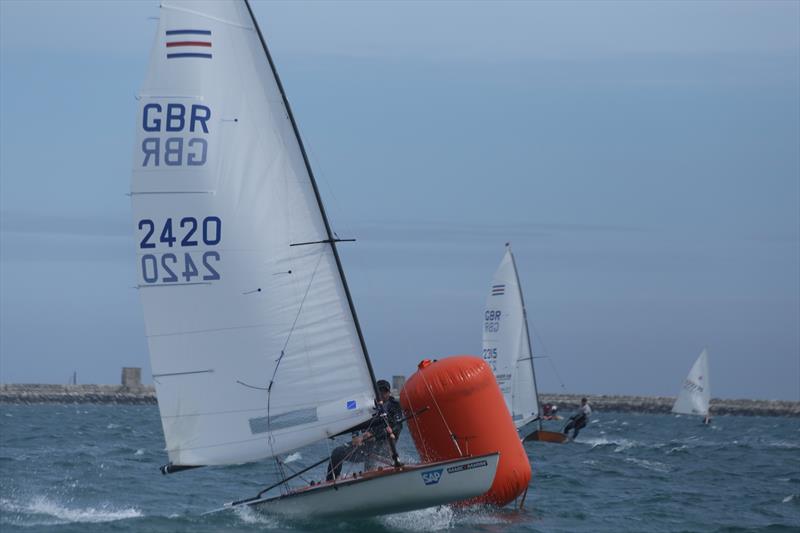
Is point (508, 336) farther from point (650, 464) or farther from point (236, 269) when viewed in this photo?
point (236, 269)

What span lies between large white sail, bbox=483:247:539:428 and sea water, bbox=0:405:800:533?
3388mm

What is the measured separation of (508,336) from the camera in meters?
40.0

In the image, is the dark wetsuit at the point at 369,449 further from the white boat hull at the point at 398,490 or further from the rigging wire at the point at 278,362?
the rigging wire at the point at 278,362

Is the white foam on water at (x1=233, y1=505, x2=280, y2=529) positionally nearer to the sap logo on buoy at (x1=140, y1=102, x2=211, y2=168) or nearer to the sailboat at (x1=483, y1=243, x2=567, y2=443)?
the sap logo on buoy at (x1=140, y1=102, x2=211, y2=168)

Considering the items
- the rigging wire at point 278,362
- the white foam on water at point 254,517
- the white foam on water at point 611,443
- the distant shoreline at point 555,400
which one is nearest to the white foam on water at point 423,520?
the white foam on water at point 254,517

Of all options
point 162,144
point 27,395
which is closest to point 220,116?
point 162,144

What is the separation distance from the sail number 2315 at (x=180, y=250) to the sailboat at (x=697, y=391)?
54781 millimetres

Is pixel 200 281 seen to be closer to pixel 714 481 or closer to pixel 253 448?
pixel 253 448

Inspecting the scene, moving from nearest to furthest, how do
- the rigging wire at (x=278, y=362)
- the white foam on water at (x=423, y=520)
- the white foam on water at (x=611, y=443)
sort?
the rigging wire at (x=278, y=362)
the white foam on water at (x=423, y=520)
the white foam on water at (x=611, y=443)

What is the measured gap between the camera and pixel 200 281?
15398mm

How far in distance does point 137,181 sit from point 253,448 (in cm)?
350

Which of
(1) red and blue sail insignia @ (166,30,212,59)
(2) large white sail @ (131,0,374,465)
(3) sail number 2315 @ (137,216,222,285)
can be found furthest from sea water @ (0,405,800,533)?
(1) red and blue sail insignia @ (166,30,212,59)

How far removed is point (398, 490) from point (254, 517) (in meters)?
2.00

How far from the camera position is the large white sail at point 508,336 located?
131ft
